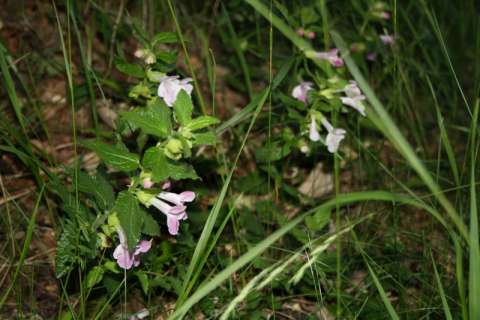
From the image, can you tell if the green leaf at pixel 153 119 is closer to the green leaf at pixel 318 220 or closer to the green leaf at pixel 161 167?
the green leaf at pixel 161 167

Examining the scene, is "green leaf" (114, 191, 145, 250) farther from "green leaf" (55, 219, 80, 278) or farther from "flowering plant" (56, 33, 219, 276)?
"green leaf" (55, 219, 80, 278)

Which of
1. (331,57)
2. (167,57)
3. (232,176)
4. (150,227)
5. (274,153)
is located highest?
(167,57)

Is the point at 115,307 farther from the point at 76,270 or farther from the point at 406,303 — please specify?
the point at 406,303

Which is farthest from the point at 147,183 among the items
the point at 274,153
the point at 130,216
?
the point at 274,153

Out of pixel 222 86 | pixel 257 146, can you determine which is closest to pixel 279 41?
pixel 222 86

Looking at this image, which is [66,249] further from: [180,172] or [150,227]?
[180,172]

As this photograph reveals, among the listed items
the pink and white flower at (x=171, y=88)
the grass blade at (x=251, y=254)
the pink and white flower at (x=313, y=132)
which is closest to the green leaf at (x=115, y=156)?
the pink and white flower at (x=171, y=88)
